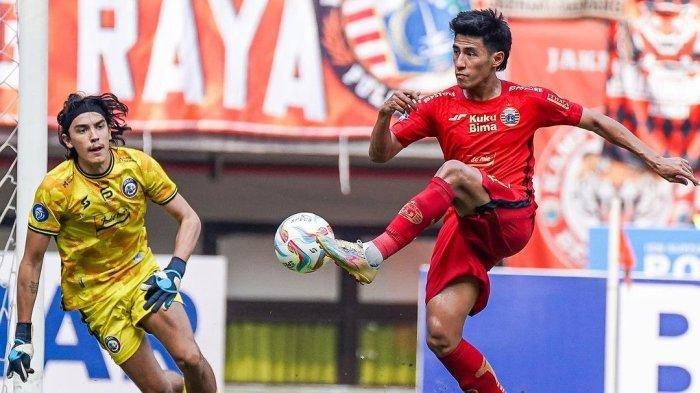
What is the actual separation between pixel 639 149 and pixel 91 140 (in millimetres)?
2814

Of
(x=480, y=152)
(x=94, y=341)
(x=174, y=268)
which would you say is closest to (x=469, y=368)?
(x=480, y=152)

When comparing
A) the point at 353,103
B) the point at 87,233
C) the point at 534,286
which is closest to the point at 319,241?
the point at 87,233

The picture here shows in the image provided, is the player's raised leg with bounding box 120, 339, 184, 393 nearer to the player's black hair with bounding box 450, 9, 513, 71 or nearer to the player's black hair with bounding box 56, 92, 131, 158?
A: the player's black hair with bounding box 56, 92, 131, 158

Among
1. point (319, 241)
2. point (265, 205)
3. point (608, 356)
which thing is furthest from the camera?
point (265, 205)

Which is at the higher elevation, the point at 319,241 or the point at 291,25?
the point at 291,25

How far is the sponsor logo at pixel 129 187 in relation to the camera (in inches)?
335

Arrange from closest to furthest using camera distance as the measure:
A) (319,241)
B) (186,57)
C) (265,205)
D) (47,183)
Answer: (319,241), (47,183), (186,57), (265,205)

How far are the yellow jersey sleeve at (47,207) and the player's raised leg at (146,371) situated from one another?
86cm

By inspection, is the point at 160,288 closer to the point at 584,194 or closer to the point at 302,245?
the point at 302,245

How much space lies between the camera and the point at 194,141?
13984 millimetres

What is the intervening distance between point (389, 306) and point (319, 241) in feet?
28.7

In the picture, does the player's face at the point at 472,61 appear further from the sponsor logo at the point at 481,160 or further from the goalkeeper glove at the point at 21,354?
the goalkeeper glove at the point at 21,354

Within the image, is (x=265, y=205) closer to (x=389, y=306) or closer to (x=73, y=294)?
(x=389, y=306)

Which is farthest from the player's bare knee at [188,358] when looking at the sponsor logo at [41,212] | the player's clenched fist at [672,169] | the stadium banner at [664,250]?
the stadium banner at [664,250]
